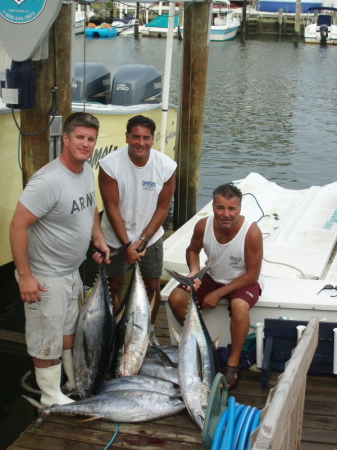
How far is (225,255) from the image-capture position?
397 cm

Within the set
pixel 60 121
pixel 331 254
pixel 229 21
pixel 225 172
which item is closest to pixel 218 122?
pixel 225 172

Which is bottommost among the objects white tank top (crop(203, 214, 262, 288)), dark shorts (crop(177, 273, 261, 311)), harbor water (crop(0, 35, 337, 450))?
harbor water (crop(0, 35, 337, 450))

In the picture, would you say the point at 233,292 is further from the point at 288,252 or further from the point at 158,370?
the point at 288,252

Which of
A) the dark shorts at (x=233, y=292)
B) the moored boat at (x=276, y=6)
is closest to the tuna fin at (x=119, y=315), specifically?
the dark shorts at (x=233, y=292)

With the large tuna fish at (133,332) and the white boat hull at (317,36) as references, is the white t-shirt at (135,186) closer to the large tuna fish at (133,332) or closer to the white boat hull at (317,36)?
the large tuna fish at (133,332)

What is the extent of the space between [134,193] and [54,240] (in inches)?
33.2

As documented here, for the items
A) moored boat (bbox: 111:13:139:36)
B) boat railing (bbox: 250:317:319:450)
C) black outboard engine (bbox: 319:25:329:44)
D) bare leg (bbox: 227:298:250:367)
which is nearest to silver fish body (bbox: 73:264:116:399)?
bare leg (bbox: 227:298:250:367)

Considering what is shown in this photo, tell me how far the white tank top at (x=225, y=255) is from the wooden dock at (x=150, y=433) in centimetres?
82

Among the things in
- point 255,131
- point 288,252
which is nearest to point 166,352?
point 288,252

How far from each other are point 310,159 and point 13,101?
437 inches

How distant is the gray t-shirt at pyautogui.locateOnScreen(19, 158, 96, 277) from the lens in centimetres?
328

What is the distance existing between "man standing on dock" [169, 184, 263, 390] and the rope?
761mm

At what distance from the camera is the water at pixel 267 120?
1313 cm

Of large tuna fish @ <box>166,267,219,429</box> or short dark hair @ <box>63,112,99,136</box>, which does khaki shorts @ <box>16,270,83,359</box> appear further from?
short dark hair @ <box>63,112,99,136</box>
